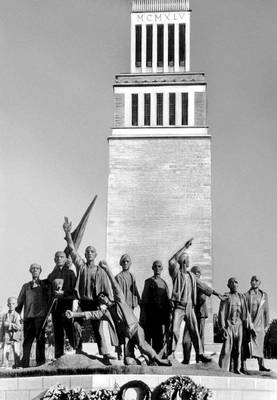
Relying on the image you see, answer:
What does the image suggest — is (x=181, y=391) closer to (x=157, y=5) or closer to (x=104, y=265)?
(x=104, y=265)

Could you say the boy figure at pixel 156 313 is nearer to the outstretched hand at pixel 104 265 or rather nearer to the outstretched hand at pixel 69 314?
the outstretched hand at pixel 104 265

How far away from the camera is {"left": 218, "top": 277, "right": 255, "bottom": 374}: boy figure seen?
19266 mm

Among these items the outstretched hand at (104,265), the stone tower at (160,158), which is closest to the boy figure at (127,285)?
the outstretched hand at (104,265)

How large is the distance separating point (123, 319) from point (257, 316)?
3239 millimetres

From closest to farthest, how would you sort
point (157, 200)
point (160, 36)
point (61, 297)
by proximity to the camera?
point (61, 297) → point (157, 200) → point (160, 36)

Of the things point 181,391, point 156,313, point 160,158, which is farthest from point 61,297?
point 160,158

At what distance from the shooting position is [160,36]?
2427 inches

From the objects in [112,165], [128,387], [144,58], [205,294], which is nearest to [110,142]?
[112,165]

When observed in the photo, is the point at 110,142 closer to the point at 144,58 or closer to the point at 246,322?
the point at 144,58

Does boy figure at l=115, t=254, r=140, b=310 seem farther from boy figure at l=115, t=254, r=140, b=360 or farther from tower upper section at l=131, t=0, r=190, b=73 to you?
tower upper section at l=131, t=0, r=190, b=73

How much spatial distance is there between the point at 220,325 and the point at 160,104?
40.5 metres

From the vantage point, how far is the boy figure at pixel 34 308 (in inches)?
747

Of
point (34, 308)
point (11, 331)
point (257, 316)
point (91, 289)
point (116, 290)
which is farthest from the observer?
point (11, 331)

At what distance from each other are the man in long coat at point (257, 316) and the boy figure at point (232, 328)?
31cm
